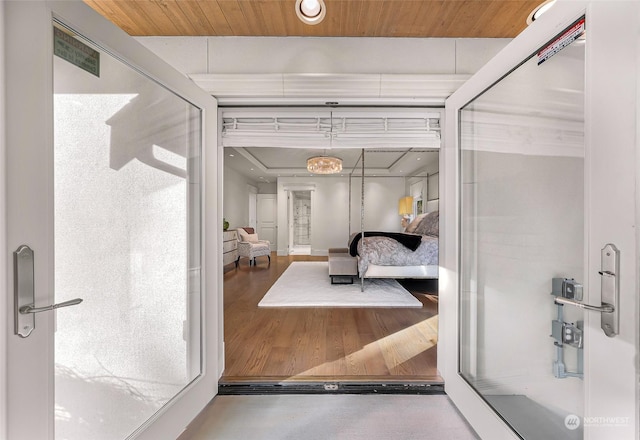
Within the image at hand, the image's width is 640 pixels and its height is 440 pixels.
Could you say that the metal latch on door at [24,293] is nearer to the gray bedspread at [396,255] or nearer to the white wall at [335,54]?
the white wall at [335,54]

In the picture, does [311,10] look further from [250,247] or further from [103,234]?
[250,247]

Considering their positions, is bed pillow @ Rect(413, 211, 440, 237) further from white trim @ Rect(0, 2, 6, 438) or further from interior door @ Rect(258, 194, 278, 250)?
interior door @ Rect(258, 194, 278, 250)

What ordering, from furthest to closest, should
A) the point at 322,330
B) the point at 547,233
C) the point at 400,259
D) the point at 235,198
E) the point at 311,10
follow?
the point at 235,198 → the point at 400,259 → the point at 322,330 → the point at 311,10 → the point at 547,233

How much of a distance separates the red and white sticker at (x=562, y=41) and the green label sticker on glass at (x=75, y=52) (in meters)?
1.76

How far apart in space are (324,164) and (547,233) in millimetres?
4222

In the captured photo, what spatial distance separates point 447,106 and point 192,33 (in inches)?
67.3

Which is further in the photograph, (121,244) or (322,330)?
(322,330)

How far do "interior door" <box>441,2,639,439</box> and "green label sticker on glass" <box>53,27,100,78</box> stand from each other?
1.73m

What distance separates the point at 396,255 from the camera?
3.92m

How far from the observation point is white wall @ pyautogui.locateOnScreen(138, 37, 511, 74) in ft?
5.62

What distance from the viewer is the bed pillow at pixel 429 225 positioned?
4570mm

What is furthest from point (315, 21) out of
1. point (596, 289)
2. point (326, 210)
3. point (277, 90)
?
point (326, 210)

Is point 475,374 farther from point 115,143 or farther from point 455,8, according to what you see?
point 115,143

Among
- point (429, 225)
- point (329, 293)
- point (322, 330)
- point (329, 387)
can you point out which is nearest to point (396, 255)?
point (329, 293)
